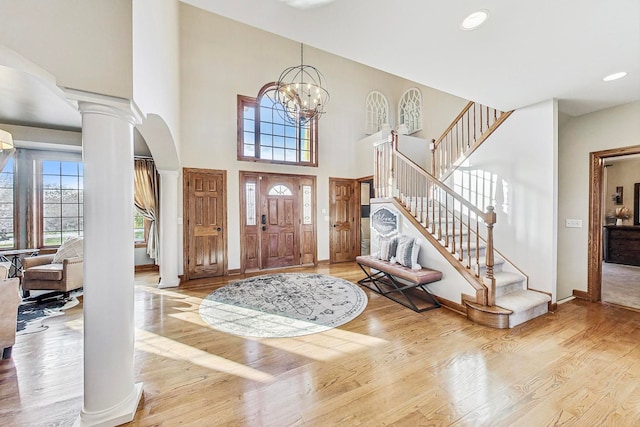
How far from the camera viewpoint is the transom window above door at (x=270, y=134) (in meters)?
5.56

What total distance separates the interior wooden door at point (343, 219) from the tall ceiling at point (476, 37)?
3.81 m

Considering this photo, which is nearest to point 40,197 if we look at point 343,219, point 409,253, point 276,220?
point 276,220

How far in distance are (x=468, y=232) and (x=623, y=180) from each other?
6.77 meters

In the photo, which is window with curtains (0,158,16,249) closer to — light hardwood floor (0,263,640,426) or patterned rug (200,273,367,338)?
light hardwood floor (0,263,640,426)

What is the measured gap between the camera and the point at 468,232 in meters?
3.08

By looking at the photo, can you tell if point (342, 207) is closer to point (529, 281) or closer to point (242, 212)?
point (242, 212)

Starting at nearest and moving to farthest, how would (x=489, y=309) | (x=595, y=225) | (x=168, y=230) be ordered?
(x=489, y=309)
(x=595, y=225)
(x=168, y=230)

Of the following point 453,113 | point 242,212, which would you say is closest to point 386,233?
point 242,212

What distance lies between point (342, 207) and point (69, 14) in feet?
18.4

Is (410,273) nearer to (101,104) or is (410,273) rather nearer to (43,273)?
(101,104)

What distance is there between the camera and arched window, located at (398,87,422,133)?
6.77 m

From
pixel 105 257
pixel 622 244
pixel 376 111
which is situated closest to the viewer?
pixel 105 257

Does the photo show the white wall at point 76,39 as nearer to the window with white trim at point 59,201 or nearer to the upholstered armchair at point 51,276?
the upholstered armchair at point 51,276

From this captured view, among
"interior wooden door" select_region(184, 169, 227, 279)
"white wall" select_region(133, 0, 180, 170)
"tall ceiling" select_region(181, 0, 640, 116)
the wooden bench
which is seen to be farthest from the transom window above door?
"tall ceiling" select_region(181, 0, 640, 116)
